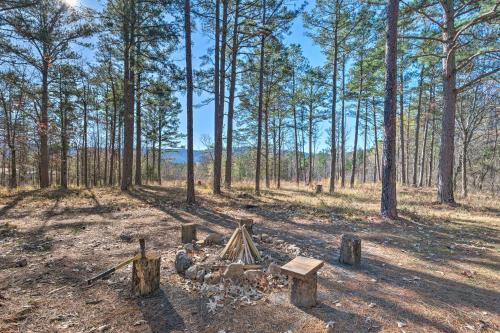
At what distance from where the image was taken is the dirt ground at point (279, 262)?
→ 109 inches

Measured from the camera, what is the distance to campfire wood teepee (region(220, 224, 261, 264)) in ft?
13.5

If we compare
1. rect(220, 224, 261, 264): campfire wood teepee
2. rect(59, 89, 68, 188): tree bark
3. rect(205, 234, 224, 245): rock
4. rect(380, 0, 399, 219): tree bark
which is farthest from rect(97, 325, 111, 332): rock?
rect(59, 89, 68, 188): tree bark

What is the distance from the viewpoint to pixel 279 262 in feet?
13.9

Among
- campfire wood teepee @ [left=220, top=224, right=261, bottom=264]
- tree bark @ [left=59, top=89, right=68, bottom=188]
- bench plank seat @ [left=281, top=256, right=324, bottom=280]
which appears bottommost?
campfire wood teepee @ [left=220, top=224, right=261, bottom=264]

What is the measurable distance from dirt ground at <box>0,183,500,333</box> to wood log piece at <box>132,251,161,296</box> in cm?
11

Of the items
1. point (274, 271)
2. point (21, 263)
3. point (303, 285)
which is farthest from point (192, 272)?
point (21, 263)

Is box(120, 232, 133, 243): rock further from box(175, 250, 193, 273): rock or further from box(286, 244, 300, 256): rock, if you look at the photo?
box(286, 244, 300, 256): rock

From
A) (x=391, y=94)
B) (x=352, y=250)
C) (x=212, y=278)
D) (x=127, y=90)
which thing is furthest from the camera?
(x=127, y=90)

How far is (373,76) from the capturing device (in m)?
17.0

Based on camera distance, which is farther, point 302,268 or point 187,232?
point 187,232

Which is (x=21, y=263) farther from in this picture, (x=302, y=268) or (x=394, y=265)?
(x=394, y=265)

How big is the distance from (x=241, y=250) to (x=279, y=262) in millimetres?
648

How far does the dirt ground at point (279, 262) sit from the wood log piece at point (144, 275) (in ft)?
0.35

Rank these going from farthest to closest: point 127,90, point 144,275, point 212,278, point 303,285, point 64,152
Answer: point 64,152
point 127,90
point 212,278
point 144,275
point 303,285
